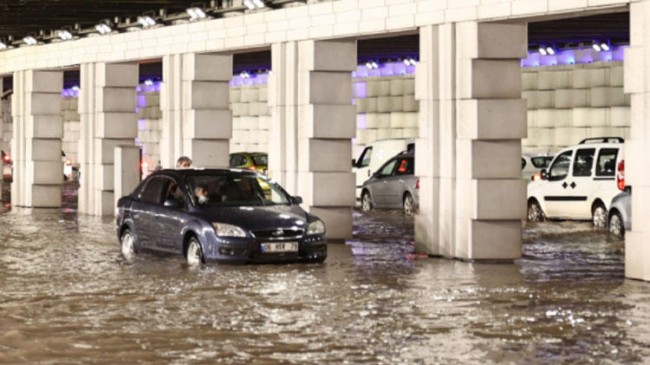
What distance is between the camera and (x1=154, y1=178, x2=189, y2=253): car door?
71.9ft

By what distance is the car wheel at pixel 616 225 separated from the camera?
27.5m

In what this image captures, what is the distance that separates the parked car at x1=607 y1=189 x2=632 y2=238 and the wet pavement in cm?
176

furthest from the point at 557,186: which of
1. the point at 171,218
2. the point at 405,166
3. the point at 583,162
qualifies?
the point at 171,218

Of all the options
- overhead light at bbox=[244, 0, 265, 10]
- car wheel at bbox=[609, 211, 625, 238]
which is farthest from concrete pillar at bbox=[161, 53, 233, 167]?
car wheel at bbox=[609, 211, 625, 238]

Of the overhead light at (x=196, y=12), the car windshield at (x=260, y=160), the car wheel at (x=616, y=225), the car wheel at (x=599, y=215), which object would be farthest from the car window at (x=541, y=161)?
the overhead light at (x=196, y=12)

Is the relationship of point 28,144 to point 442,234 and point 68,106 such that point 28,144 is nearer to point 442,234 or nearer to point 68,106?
point 442,234

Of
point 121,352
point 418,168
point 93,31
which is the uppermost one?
point 93,31

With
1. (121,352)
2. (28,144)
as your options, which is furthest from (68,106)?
(121,352)

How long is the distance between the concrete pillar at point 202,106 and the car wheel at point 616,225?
8.16m

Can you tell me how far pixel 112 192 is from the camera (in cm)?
3672

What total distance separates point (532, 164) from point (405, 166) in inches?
114

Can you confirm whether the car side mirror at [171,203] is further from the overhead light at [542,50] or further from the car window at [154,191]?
the overhead light at [542,50]

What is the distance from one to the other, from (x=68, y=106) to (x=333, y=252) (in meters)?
48.3

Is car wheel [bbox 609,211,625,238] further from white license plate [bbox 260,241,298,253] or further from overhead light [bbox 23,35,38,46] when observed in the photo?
overhead light [bbox 23,35,38,46]
